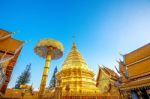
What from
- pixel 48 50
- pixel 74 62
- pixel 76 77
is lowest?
pixel 76 77

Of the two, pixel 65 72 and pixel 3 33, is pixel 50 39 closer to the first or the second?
pixel 3 33

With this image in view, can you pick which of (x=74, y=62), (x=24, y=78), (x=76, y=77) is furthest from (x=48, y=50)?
(x=24, y=78)

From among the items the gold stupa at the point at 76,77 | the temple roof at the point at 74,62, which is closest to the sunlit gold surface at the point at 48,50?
the gold stupa at the point at 76,77

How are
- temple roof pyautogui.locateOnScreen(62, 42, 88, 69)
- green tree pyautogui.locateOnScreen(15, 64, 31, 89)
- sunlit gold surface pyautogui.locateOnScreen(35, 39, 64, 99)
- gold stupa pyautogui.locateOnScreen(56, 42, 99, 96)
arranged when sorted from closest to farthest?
sunlit gold surface pyautogui.locateOnScreen(35, 39, 64, 99)
gold stupa pyautogui.locateOnScreen(56, 42, 99, 96)
temple roof pyautogui.locateOnScreen(62, 42, 88, 69)
green tree pyautogui.locateOnScreen(15, 64, 31, 89)

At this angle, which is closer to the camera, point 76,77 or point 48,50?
point 48,50

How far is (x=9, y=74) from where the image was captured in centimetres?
1296

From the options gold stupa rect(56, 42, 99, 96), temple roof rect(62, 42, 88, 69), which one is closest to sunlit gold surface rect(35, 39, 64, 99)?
gold stupa rect(56, 42, 99, 96)

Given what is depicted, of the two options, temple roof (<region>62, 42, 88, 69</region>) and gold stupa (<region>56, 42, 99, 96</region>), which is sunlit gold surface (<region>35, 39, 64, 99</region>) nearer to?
gold stupa (<region>56, 42, 99, 96</region>)

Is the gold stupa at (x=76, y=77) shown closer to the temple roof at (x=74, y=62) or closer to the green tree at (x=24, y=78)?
the temple roof at (x=74, y=62)

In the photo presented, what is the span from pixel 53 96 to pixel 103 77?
15544 millimetres

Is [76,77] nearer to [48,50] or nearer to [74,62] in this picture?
[74,62]

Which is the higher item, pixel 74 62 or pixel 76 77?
pixel 74 62

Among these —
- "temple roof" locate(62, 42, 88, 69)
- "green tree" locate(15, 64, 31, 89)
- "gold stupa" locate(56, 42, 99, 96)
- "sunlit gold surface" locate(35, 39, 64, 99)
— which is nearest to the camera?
"sunlit gold surface" locate(35, 39, 64, 99)

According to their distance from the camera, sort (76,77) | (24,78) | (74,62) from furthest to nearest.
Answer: (24,78)
(74,62)
(76,77)
